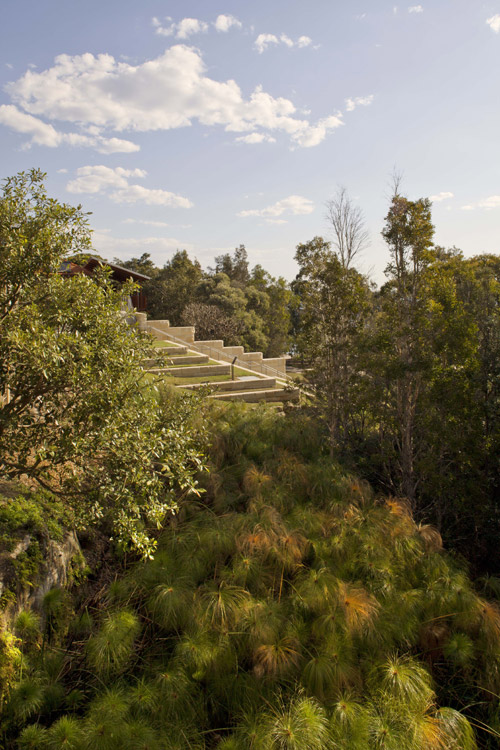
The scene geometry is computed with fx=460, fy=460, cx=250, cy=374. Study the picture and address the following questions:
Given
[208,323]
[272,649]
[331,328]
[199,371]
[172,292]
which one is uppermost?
[172,292]

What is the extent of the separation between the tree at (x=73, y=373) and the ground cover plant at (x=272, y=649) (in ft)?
2.62

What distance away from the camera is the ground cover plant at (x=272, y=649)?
10.2 feet

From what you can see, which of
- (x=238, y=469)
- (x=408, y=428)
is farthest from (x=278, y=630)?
(x=408, y=428)

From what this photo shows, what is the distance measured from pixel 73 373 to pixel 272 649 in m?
2.63

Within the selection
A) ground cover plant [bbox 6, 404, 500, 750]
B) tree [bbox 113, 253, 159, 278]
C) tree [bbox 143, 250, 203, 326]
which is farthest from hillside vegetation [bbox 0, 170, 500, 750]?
tree [bbox 113, 253, 159, 278]

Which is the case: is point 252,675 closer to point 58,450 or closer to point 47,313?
point 58,450

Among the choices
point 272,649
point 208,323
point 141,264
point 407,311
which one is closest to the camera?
point 272,649

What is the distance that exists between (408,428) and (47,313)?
6329mm

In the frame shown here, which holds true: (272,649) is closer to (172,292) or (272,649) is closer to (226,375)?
(226,375)

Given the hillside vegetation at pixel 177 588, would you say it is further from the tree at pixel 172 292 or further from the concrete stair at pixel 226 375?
the tree at pixel 172 292

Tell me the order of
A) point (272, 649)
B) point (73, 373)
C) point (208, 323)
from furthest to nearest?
point (208, 323) < point (272, 649) < point (73, 373)

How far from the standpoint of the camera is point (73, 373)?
11.1 feet

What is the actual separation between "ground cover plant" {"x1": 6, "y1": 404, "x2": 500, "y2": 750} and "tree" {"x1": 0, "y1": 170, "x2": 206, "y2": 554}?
80cm

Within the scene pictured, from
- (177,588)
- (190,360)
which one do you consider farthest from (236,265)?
(177,588)
